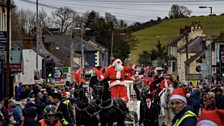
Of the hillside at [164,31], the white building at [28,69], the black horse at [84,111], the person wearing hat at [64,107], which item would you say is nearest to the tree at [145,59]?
the hillside at [164,31]

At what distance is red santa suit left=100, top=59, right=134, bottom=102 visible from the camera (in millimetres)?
26562

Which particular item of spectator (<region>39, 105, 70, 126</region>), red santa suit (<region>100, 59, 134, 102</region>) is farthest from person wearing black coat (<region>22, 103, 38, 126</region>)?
red santa suit (<region>100, 59, 134, 102</region>)

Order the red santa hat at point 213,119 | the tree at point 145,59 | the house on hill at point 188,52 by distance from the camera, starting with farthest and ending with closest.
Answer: the tree at point 145,59, the house on hill at point 188,52, the red santa hat at point 213,119

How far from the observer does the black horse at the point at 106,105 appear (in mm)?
23516

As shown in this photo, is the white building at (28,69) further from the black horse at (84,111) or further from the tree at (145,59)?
the tree at (145,59)

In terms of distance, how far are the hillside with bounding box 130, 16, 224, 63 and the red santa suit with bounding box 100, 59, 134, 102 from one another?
128414 millimetres

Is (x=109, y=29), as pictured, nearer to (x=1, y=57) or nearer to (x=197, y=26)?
(x=197, y=26)

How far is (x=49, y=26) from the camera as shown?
128375mm

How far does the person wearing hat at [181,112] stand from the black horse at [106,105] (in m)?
13.7

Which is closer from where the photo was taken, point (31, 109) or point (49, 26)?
point (31, 109)

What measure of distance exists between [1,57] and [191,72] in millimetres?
60449

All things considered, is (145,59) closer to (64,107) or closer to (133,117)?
(133,117)

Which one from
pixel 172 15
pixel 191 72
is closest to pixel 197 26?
pixel 191 72

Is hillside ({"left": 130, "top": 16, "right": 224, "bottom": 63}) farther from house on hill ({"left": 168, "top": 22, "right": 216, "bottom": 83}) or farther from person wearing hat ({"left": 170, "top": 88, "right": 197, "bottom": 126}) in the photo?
person wearing hat ({"left": 170, "top": 88, "right": 197, "bottom": 126})
